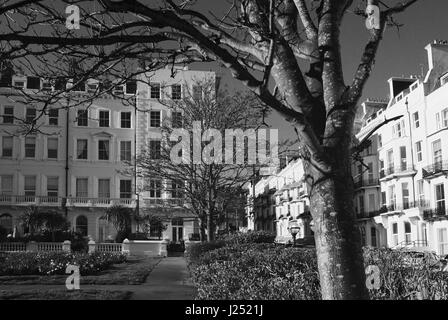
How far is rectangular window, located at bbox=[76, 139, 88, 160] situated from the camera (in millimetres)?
57062

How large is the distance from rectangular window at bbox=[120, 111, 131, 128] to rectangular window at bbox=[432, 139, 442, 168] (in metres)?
31.2

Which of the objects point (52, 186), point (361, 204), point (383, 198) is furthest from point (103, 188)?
point (383, 198)

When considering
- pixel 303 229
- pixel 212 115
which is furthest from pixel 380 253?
pixel 303 229

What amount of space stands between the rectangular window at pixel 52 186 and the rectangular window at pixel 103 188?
4.42m

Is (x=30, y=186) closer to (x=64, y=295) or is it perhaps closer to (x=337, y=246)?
(x=64, y=295)

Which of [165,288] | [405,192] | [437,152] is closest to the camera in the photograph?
[165,288]

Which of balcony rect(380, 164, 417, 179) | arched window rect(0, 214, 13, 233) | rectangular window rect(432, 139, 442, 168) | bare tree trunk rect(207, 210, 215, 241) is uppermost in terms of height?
rectangular window rect(432, 139, 442, 168)

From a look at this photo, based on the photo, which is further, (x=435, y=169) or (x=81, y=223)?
(x=81, y=223)

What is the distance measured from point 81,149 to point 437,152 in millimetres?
35535

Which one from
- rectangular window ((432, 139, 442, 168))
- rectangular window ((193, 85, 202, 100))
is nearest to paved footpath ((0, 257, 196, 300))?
rectangular window ((193, 85, 202, 100))

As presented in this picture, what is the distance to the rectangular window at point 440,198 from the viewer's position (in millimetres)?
41631

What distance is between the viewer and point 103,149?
57.6 meters

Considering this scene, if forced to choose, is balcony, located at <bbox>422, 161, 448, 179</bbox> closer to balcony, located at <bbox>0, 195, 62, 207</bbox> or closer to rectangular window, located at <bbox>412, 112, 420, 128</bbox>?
rectangular window, located at <bbox>412, 112, 420, 128</bbox>
